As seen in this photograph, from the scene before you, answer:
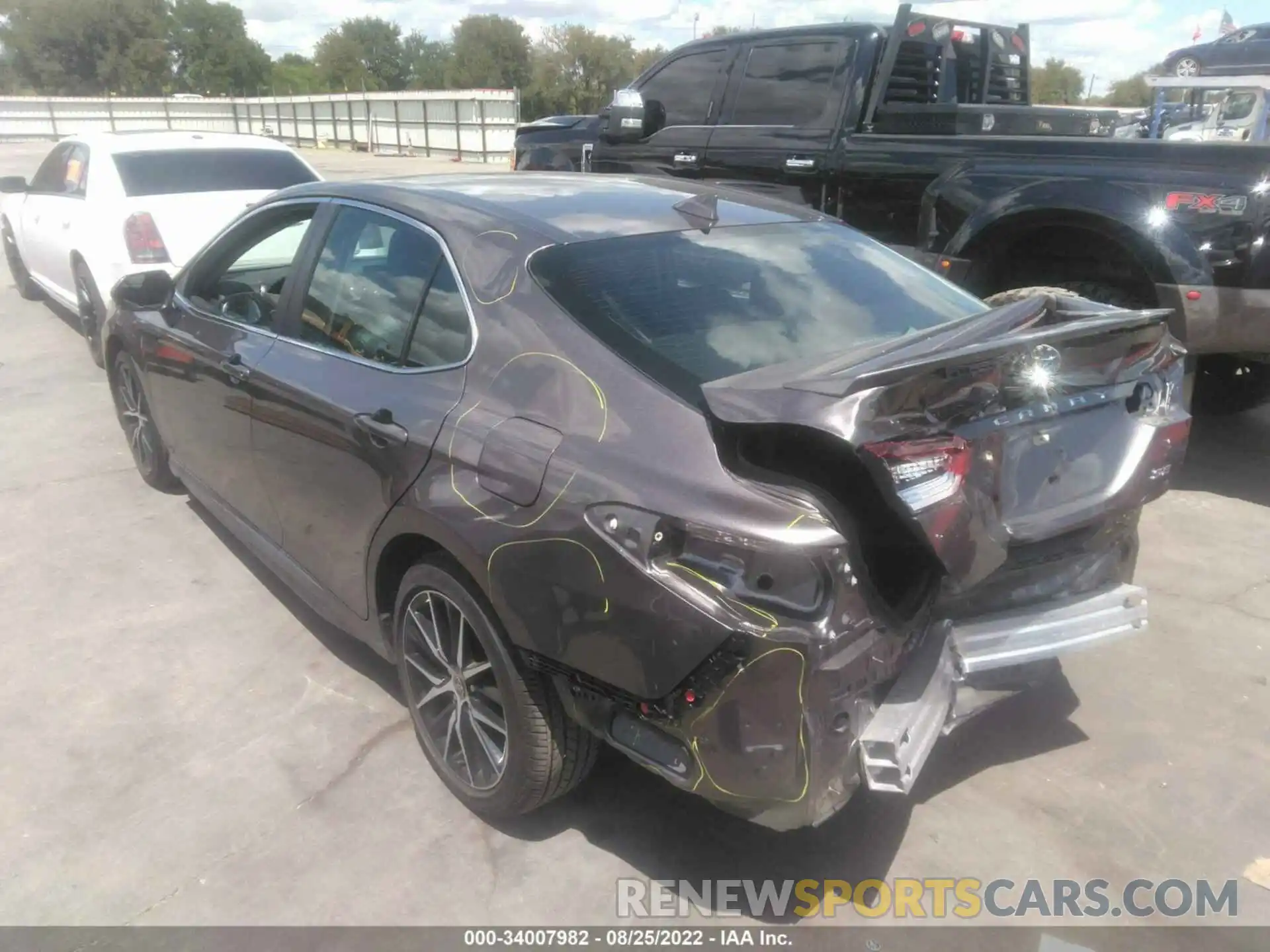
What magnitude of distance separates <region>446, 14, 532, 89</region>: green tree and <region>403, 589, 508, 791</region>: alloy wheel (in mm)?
83343

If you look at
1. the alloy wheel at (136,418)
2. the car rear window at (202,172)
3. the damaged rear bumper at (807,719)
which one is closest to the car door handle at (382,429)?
the damaged rear bumper at (807,719)

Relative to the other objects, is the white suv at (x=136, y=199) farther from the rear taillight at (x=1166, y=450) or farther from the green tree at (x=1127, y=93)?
the green tree at (x=1127, y=93)

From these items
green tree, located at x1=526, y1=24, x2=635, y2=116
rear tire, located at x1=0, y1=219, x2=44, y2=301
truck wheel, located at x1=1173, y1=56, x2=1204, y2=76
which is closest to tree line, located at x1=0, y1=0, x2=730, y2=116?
green tree, located at x1=526, y1=24, x2=635, y2=116

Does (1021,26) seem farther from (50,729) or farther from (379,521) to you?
(50,729)

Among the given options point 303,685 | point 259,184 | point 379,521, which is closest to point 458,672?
point 379,521

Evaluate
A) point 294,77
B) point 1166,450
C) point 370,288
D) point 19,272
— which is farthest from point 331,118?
point 294,77

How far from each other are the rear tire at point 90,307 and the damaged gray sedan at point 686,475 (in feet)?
14.5

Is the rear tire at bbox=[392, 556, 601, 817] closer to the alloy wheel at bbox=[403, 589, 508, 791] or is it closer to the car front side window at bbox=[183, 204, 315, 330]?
the alloy wheel at bbox=[403, 589, 508, 791]

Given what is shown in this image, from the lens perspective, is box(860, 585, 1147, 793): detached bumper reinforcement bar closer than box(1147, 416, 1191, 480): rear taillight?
Yes

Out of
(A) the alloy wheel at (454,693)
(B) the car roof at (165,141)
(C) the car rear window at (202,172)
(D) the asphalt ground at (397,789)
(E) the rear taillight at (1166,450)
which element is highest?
(B) the car roof at (165,141)

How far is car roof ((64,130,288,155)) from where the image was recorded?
7.58 m

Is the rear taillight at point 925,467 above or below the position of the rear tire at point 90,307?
above

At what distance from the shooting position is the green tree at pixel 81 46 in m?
77.9

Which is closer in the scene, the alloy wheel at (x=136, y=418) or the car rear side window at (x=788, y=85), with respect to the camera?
the alloy wheel at (x=136, y=418)
